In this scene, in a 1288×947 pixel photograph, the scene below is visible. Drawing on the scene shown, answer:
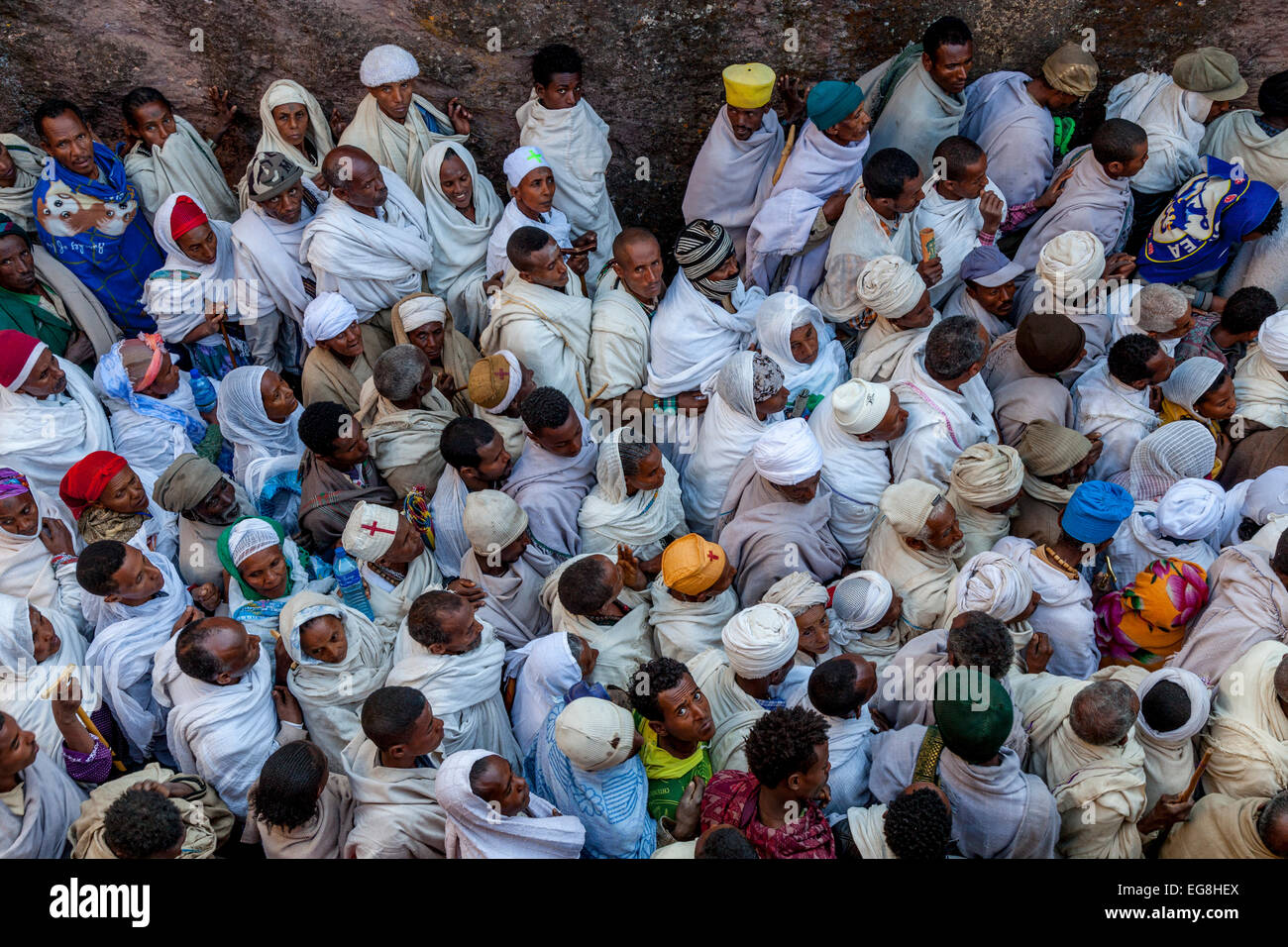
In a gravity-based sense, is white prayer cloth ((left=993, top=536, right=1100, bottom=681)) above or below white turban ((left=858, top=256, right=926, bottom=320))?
below

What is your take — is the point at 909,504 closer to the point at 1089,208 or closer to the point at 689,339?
the point at 689,339

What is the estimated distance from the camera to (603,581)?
5.48m

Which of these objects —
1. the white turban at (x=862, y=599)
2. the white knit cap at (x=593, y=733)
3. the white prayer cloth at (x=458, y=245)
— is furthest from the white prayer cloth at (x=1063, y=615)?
the white prayer cloth at (x=458, y=245)

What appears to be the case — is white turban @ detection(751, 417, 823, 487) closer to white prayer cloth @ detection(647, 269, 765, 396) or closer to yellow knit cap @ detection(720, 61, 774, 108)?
white prayer cloth @ detection(647, 269, 765, 396)

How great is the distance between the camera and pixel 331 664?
5.40 meters

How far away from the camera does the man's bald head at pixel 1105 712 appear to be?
15.1 ft

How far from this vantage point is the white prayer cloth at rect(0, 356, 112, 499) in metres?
6.44

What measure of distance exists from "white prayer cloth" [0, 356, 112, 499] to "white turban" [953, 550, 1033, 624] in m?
4.79

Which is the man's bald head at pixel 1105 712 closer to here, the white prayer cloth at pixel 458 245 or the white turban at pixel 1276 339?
the white turban at pixel 1276 339

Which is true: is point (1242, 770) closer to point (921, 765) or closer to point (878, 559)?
point (921, 765)

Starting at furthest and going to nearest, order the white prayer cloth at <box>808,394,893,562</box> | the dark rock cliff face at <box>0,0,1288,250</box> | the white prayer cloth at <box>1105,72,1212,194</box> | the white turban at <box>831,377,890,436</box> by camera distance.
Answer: the dark rock cliff face at <box>0,0,1288,250</box> < the white prayer cloth at <box>1105,72,1212,194</box> < the white prayer cloth at <box>808,394,893,562</box> < the white turban at <box>831,377,890,436</box>

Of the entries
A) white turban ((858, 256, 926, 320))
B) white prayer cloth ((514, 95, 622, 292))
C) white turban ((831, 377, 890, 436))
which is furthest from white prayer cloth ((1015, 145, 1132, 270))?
white prayer cloth ((514, 95, 622, 292))

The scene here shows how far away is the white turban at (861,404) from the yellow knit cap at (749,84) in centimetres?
216
